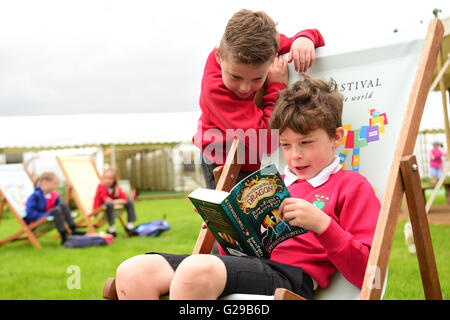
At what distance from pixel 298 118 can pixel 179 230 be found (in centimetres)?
424

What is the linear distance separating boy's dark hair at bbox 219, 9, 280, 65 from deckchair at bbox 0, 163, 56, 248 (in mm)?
4208

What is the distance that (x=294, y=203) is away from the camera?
123 cm

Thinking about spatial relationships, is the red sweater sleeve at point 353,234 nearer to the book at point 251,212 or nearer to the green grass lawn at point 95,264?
the book at point 251,212

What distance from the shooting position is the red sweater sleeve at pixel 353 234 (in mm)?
1228

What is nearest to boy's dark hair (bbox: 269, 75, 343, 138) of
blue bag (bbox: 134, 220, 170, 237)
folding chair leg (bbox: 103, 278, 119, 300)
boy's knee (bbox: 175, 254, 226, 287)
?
boy's knee (bbox: 175, 254, 226, 287)

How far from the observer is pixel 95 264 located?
12.4 ft

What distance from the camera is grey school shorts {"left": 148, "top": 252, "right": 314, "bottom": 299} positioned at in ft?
3.99

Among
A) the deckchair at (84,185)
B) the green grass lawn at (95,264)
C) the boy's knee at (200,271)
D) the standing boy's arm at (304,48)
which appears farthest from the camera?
the deckchair at (84,185)

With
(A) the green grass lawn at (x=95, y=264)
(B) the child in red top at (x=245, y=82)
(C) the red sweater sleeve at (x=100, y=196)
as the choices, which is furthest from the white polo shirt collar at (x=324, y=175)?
(C) the red sweater sleeve at (x=100, y=196)

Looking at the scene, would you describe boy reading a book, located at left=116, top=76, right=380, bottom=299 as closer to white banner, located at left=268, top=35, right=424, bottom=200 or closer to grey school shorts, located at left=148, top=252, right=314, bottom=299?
grey school shorts, located at left=148, top=252, right=314, bottom=299

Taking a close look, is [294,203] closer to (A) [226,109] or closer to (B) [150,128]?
(A) [226,109]

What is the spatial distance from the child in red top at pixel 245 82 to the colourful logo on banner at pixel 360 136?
0.90 feet

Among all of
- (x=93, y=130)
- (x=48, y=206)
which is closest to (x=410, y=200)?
(x=48, y=206)
